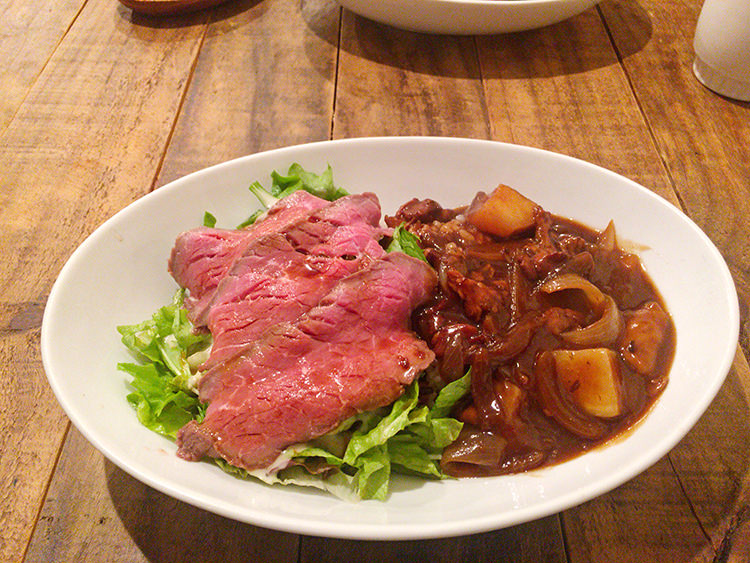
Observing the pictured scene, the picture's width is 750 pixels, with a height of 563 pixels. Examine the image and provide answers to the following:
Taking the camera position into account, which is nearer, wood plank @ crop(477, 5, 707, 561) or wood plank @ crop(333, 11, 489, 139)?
wood plank @ crop(477, 5, 707, 561)

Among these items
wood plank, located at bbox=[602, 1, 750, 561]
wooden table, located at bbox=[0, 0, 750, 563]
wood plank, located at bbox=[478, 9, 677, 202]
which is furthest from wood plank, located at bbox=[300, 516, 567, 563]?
wood plank, located at bbox=[478, 9, 677, 202]

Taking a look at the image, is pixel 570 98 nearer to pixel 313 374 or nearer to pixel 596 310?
pixel 596 310

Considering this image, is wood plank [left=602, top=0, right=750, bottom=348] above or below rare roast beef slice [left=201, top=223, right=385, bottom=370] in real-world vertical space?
below

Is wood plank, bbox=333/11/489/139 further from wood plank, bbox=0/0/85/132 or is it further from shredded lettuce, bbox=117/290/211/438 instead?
wood plank, bbox=0/0/85/132

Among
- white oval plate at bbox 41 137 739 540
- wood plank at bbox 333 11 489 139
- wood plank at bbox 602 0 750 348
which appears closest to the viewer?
white oval plate at bbox 41 137 739 540

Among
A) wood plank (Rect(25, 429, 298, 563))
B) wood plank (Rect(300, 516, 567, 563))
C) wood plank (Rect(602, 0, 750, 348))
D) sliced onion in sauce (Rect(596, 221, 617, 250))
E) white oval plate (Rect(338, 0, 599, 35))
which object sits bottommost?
wood plank (Rect(25, 429, 298, 563))

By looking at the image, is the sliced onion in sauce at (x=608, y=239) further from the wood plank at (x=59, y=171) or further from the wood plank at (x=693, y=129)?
A: the wood plank at (x=59, y=171)

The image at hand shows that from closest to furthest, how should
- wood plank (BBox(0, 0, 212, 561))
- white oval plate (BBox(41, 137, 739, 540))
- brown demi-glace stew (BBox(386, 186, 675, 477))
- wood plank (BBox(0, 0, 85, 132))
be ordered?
1. white oval plate (BBox(41, 137, 739, 540))
2. brown demi-glace stew (BBox(386, 186, 675, 477))
3. wood plank (BBox(0, 0, 212, 561))
4. wood plank (BBox(0, 0, 85, 132))
